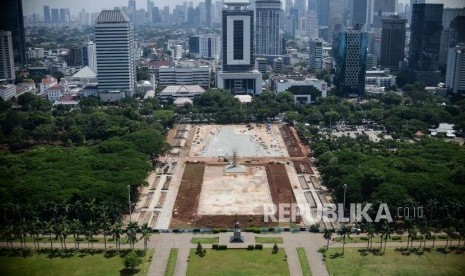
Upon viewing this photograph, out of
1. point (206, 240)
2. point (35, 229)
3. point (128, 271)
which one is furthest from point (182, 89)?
point (128, 271)

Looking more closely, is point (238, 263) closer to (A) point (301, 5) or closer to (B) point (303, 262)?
(B) point (303, 262)

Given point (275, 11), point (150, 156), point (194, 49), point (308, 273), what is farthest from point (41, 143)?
point (194, 49)

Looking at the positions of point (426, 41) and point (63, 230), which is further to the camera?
point (426, 41)

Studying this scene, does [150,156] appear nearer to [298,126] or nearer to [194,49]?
[298,126]

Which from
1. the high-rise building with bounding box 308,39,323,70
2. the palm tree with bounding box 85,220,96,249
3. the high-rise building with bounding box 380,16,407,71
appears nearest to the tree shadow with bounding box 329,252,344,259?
the palm tree with bounding box 85,220,96,249

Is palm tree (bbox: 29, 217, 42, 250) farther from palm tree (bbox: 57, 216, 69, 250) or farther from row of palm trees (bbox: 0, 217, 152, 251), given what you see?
palm tree (bbox: 57, 216, 69, 250)

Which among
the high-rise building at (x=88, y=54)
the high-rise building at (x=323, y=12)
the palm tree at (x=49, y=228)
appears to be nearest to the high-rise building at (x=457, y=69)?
the palm tree at (x=49, y=228)

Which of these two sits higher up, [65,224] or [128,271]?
[65,224]

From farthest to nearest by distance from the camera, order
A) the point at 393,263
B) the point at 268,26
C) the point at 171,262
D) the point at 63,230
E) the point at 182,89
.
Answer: the point at 268,26 < the point at 182,89 < the point at 63,230 < the point at 171,262 < the point at 393,263
